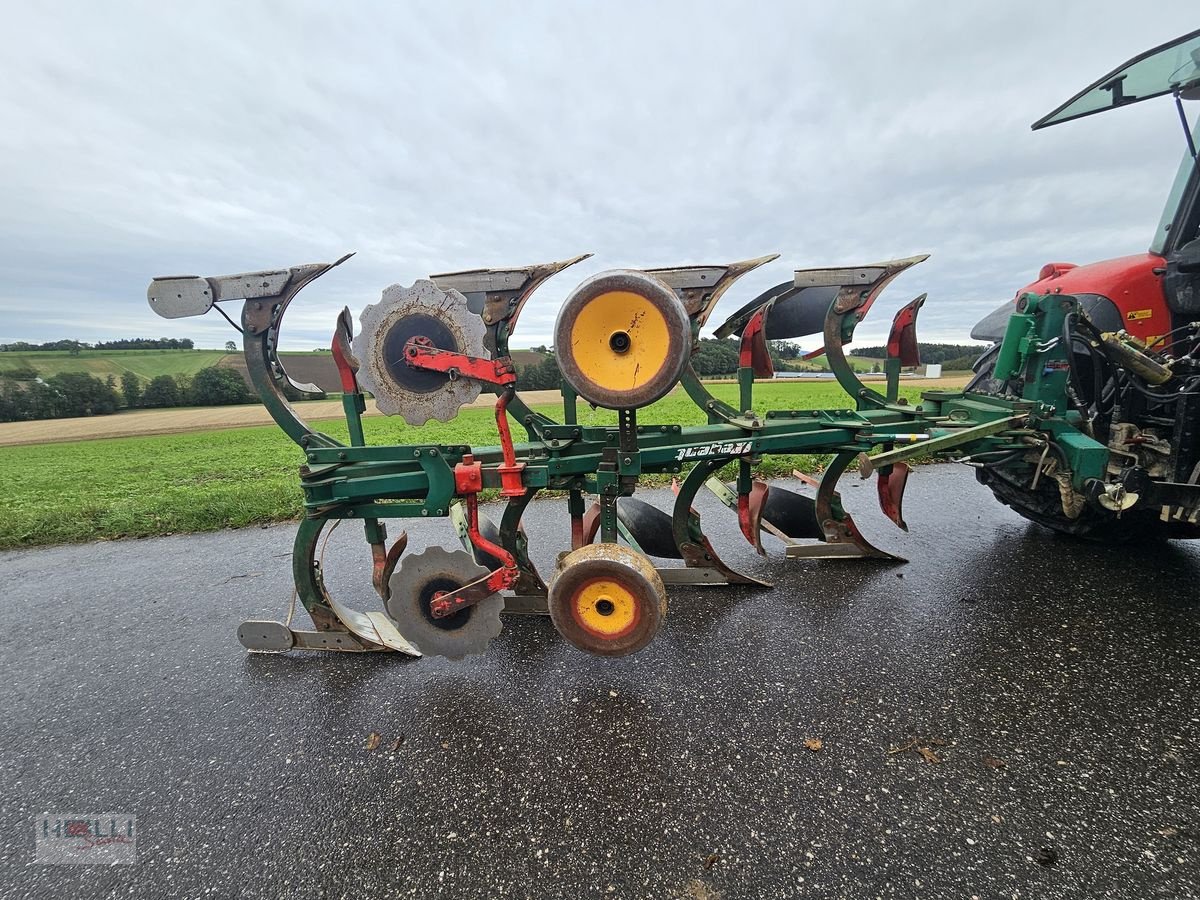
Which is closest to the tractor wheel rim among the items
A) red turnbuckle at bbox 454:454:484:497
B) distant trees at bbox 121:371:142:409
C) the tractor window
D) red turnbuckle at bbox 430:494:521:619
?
red turnbuckle at bbox 430:494:521:619

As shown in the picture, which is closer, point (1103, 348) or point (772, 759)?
point (772, 759)

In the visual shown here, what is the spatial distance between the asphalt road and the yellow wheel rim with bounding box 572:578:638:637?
444mm

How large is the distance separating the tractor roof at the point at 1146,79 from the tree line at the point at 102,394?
3610cm

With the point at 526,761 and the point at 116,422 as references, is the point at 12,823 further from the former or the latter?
the point at 116,422

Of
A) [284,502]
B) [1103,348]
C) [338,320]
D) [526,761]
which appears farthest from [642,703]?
[284,502]

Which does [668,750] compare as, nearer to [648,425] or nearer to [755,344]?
[648,425]

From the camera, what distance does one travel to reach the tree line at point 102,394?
29.0m

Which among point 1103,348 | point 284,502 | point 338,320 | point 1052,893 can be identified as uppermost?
point 338,320

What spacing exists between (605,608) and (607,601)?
36 millimetres

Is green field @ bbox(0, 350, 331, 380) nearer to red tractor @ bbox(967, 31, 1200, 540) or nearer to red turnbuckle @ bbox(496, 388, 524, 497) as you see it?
red turnbuckle @ bbox(496, 388, 524, 497)

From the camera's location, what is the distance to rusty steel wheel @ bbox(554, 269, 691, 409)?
1.99 meters

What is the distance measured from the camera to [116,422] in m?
26.5

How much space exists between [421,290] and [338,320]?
50cm

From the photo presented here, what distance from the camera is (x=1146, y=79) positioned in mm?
2893
